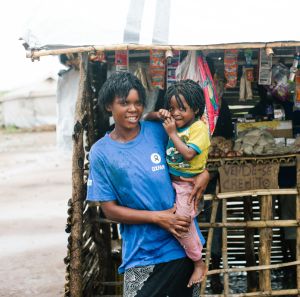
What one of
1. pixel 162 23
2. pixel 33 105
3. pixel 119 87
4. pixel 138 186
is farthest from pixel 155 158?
pixel 33 105

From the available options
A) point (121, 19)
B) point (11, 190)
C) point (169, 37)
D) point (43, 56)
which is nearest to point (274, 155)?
point (169, 37)

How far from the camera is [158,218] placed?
110 inches

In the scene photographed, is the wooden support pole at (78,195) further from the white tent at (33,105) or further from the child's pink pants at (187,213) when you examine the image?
the white tent at (33,105)

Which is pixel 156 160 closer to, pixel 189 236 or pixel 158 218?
pixel 158 218

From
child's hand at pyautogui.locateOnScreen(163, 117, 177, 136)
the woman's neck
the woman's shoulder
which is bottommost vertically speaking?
the woman's shoulder

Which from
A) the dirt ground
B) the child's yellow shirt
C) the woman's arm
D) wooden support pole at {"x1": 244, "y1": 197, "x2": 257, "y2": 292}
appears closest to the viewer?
the woman's arm

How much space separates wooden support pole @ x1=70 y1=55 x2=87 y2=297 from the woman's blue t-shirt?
1.54m

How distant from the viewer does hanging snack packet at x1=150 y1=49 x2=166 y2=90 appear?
15.2 ft

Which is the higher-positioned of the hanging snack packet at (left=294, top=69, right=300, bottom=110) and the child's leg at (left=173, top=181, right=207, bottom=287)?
the hanging snack packet at (left=294, top=69, right=300, bottom=110)

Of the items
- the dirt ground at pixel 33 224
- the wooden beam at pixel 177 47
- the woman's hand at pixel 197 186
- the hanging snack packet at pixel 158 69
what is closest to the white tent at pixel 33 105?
the dirt ground at pixel 33 224

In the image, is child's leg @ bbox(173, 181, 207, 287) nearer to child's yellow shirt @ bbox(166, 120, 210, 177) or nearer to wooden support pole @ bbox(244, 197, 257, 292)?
child's yellow shirt @ bbox(166, 120, 210, 177)

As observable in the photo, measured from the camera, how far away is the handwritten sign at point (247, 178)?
175 inches

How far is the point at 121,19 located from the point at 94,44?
1.04ft

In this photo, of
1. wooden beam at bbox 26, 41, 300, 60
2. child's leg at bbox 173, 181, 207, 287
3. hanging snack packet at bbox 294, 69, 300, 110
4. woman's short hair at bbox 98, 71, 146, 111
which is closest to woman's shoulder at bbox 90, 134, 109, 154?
woman's short hair at bbox 98, 71, 146, 111
